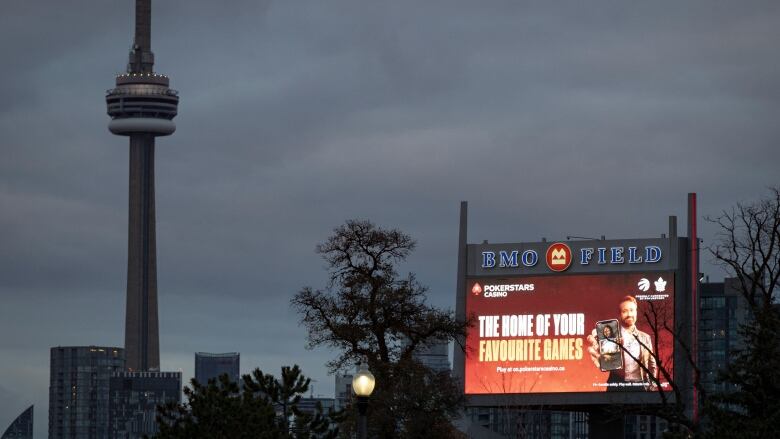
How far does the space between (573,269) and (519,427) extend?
12963 millimetres

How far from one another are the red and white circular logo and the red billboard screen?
2.03 feet

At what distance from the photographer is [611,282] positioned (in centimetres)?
10406

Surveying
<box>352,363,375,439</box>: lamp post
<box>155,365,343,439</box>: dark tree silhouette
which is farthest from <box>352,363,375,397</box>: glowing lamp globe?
<box>155,365,343,439</box>: dark tree silhouette

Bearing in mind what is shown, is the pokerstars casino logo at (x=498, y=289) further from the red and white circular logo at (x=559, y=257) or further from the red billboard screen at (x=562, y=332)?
the red and white circular logo at (x=559, y=257)

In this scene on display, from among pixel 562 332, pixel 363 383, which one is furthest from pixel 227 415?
pixel 562 332

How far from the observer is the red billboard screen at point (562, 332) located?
10262cm

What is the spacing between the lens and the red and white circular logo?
106 meters

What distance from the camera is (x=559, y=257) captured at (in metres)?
106

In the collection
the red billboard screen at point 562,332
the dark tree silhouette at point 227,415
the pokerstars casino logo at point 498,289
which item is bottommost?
the dark tree silhouette at point 227,415

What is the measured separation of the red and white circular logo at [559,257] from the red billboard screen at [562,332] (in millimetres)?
619

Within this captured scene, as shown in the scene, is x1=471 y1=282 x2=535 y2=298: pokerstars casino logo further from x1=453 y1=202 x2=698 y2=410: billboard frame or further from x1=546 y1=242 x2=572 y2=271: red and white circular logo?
x1=546 y1=242 x2=572 y2=271: red and white circular logo

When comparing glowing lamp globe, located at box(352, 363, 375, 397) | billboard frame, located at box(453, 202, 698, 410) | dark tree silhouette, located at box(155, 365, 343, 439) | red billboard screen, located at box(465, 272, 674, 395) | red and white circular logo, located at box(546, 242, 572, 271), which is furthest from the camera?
red and white circular logo, located at box(546, 242, 572, 271)

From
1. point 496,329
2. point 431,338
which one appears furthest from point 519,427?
point 431,338

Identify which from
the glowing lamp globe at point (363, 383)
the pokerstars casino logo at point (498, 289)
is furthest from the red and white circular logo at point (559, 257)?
the glowing lamp globe at point (363, 383)
